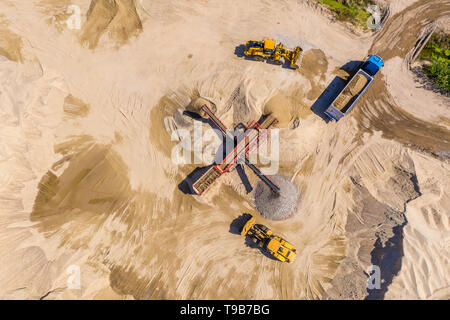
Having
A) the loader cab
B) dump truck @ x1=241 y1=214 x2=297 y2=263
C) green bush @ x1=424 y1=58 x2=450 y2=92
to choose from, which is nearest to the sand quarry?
dump truck @ x1=241 y1=214 x2=297 y2=263

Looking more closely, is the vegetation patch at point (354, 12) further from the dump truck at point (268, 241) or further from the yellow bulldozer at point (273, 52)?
the dump truck at point (268, 241)

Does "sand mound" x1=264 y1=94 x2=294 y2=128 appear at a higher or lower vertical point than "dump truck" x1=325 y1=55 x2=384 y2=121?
lower

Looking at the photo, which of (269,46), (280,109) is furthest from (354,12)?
(280,109)

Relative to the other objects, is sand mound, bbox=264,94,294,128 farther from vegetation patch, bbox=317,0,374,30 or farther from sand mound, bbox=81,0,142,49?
sand mound, bbox=81,0,142,49

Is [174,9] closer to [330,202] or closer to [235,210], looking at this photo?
[235,210]

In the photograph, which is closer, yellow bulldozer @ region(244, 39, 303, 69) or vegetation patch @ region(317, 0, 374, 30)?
yellow bulldozer @ region(244, 39, 303, 69)

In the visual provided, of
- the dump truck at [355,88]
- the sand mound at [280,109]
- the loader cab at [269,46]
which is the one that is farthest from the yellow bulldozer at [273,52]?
the dump truck at [355,88]

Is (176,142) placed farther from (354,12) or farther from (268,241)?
(354,12)

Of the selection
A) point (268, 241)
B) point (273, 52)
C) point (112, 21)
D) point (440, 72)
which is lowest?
point (268, 241)
